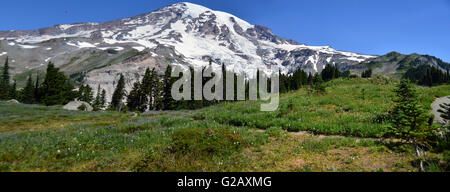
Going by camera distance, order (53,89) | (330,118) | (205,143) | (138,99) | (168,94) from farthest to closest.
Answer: (138,99) < (168,94) < (53,89) < (330,118) < (205,143)

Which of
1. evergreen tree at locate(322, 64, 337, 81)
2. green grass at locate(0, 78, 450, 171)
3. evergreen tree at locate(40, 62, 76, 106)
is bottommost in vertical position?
green grass at locate(0, 78, 450, 171)

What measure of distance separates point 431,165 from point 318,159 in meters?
3.01

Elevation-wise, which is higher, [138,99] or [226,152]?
[138,99]

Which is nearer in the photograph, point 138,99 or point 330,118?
point 330,118

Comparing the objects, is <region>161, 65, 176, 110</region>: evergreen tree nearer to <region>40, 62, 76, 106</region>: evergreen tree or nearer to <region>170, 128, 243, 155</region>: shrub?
<region>40, 62, 76, 106</region>: evergreen tree

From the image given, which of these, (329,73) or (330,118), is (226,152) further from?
(329,73)

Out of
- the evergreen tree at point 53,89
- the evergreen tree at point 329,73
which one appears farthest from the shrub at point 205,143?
the evergreen tree at point 329,73

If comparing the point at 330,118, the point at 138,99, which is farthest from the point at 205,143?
the point at 138,99

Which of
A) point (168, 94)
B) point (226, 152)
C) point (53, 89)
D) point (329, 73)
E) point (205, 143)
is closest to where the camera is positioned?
point (226, 152)

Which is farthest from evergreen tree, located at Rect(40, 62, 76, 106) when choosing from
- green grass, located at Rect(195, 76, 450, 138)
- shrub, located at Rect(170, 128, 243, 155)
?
shrub, located at Rect(170, 128, 243, 155)

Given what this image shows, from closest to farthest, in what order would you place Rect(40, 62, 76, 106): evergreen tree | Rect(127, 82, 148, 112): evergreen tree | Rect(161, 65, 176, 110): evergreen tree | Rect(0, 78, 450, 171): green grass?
1. Rect(0, 78, 450, 171): green grass
2. Rect(40, 62, 76, 106): evergreen tree
3. Rect(161, 65, 176, 110): evergreen tree
4. Rect(127, 82, 148, 112): evergreen tree

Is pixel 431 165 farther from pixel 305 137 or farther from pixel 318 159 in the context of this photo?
pixel 305 137

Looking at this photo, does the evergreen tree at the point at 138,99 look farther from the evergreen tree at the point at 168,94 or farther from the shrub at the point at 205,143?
the shrub at the point at 205,143
